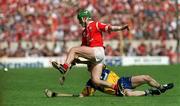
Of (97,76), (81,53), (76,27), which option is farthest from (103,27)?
(76,27)

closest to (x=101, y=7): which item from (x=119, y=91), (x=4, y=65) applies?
(x=4, y=65)

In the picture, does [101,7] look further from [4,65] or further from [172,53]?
[4,65]

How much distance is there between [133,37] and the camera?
3806 cm

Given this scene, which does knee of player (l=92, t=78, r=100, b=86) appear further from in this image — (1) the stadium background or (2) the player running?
(1) the stadium background

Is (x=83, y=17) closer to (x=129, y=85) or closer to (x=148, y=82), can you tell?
Result: (x=129, y=85)

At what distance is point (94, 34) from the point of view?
16.0 meters

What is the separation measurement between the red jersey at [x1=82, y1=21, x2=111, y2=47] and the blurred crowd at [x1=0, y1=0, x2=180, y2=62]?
20.0 metres

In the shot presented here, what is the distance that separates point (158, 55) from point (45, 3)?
22.5ft

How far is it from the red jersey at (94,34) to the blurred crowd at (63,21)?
19957mm

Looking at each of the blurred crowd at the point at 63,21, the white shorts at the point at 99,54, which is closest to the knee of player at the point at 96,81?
the white shorts at the point at 99,54

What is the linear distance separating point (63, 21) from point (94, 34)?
71.4 feet

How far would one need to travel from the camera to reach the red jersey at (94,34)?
52.5 feet

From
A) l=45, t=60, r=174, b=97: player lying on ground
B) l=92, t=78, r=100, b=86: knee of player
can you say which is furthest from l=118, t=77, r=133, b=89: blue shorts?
A: l=92, t=78, r=100, b=86: knee of player

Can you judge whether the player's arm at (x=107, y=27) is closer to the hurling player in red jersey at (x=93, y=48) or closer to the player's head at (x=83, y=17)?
the hurling player in red jersey at (x=93, y=48)
